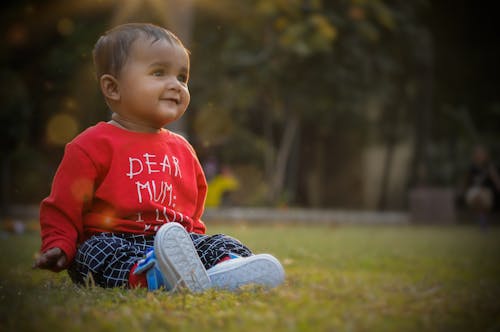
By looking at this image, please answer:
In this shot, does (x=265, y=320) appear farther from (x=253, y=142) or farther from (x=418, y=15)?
(x=253, y=142)

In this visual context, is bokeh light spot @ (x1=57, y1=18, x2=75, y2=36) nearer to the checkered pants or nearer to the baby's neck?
the baby's neck

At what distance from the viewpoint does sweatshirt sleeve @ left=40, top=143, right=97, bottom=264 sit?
108 inches

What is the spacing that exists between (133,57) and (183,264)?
1086mm

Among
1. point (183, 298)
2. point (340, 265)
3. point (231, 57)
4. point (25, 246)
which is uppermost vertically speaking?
point (231, 57)

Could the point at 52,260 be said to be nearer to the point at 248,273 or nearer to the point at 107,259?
the point at 107,259

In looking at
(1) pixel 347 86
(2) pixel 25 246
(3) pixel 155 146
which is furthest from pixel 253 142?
(3) pixel 155 146

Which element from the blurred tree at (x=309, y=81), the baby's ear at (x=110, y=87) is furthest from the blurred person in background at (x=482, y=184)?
the baby's ear at (x=110, y=87)

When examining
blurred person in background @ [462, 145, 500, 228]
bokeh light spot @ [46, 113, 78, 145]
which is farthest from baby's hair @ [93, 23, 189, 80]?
blurred person in background @ [462, 145, 500, 228]

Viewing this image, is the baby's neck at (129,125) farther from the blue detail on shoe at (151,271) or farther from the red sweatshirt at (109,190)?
the blue detail on shoe at (151,271)

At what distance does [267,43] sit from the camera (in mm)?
13453

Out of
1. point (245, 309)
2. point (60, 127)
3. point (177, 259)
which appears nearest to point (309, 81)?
point (60, 127)

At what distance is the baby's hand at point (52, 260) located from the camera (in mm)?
2648

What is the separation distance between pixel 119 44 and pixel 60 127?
12912 millimetres

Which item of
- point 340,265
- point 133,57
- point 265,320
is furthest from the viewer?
point 340,265
